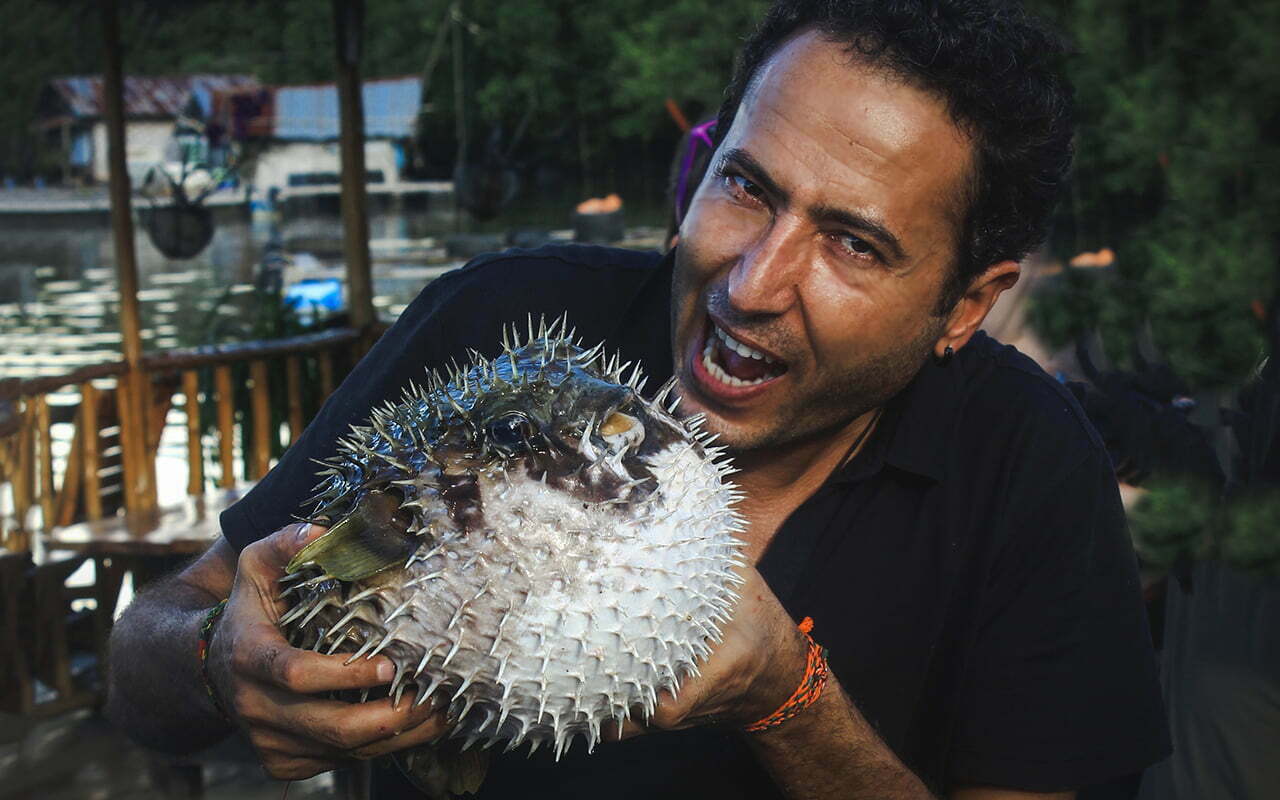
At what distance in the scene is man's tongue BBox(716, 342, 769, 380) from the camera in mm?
1782

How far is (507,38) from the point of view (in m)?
40.1

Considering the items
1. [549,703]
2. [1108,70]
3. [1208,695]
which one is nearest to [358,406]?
[549,703]

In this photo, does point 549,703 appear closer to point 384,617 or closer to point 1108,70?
point 384,617

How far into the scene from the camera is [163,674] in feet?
5.86

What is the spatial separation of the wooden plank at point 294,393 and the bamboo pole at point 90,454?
40.0 inches

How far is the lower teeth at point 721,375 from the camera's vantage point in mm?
1774

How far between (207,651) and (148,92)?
4219 cm

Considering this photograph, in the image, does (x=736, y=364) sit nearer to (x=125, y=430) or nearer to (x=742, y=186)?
(x=742, y=186)

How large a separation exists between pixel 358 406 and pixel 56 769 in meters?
3.81

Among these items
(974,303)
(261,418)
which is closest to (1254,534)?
(974,303)

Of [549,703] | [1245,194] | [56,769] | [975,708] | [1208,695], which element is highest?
[1245,194]

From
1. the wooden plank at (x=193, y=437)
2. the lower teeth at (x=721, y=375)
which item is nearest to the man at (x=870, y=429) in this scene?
the lower teeth at (x=721, y=375)

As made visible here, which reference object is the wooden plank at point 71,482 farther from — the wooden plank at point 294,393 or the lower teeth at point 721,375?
the lower teeth at point 721,375

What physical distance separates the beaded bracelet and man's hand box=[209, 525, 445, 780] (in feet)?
0.28
